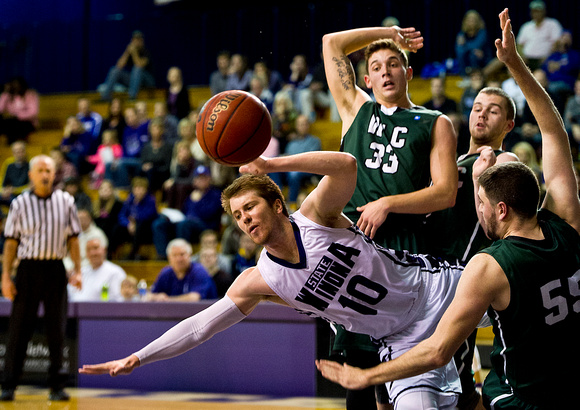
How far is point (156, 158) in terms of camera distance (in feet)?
38.2

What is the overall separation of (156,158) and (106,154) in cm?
135

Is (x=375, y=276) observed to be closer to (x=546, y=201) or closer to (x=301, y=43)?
(x=546, y=201)

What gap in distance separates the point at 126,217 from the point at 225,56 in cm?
335

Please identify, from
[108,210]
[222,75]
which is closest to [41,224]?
[108,210]

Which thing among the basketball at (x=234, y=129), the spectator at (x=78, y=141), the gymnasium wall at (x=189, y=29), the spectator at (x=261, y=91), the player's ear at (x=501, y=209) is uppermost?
the gymnasium wall at (x=189, y=29)

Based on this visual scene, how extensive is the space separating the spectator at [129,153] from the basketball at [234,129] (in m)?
8.59

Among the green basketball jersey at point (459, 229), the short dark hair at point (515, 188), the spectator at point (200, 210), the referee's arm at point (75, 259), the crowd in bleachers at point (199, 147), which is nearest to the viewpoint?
the short dark hair at point (515, 188)

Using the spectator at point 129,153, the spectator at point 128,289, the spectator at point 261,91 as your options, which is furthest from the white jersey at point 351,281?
the spectator at point 129,153

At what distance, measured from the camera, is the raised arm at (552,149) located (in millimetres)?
3227

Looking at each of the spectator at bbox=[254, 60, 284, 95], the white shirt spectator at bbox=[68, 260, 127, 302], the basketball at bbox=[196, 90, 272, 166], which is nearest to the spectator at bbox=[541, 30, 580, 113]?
the spectator at bbox=[254, 60, 284, 95]

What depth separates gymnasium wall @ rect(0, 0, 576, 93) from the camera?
13.7 metres

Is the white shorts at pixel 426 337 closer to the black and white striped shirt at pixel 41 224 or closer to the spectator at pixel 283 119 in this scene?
the black and white striped shirt at pixel 41 224

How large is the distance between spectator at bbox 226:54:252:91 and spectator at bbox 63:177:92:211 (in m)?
2.92

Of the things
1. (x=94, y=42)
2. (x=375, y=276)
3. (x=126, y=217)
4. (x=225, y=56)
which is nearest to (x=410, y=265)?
(x=375, y=276)
